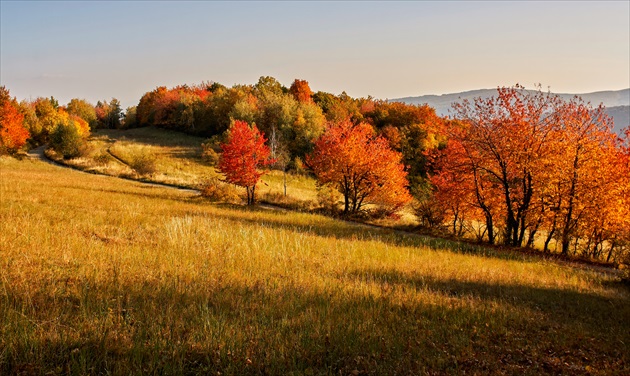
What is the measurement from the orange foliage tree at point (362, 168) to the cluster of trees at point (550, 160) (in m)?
9.04

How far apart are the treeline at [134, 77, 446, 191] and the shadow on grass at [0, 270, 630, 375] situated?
4537cm

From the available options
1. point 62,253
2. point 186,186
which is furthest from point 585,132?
point 186,186

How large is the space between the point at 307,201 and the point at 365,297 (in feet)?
105

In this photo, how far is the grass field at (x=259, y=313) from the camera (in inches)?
182

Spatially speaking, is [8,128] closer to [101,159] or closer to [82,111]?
[101,159]

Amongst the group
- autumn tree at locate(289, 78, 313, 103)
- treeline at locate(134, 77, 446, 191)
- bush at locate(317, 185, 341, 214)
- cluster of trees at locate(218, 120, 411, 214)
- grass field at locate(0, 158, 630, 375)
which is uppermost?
autumn tree at locate(289, 78, 313, 103)

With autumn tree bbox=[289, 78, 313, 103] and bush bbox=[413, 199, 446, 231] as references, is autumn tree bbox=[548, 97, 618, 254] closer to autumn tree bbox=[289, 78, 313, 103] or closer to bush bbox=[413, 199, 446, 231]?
bush bbox=[413, 199, 446, 231]

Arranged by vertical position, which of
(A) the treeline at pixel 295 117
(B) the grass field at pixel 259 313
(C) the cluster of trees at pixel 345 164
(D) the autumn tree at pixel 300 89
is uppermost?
(D) the autumn tree at pixel 300 89

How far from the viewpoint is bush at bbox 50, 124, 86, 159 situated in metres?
59.7

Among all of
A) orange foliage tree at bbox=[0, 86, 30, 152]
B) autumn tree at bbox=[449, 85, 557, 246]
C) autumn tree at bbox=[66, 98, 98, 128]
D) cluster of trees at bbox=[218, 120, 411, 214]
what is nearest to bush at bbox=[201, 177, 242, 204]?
cluster of trees at bbox=[218, 120, 411, 214]

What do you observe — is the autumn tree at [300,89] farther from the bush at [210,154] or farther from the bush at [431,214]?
the bush at [431,214]

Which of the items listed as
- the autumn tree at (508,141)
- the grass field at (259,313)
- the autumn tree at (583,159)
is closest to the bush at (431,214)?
the autumn tree at (508,141)

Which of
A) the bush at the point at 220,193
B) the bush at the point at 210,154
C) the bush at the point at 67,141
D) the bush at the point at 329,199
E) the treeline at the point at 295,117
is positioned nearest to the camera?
the bush at the point at 220,193

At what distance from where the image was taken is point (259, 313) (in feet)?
20.8
